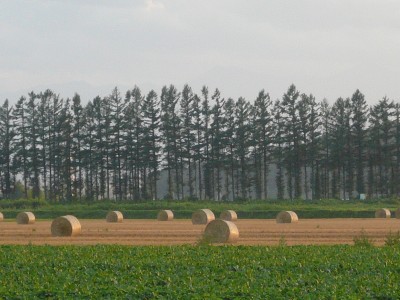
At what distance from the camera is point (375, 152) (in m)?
110

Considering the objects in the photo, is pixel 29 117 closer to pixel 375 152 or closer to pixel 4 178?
pixel 4 178

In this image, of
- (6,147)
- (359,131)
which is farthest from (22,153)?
(359,131)

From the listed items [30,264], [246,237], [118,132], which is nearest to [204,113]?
[118,132]

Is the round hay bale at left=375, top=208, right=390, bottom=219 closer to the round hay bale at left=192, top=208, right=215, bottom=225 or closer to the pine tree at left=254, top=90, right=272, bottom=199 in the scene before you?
the round hay bale at left=192, top=208, right=215, bottom=225

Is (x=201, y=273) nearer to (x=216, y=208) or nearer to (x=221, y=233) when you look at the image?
(x=221, y=233)

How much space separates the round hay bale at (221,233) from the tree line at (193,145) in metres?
74.0

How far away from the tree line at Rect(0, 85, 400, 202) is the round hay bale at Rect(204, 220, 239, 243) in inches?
2914

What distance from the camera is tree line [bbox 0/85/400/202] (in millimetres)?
109562

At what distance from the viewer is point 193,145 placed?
370 ft

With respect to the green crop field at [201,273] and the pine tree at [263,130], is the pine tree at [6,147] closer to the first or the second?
the pine tree at [263,130]

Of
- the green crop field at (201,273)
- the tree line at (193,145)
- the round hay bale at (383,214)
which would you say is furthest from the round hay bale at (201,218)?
the tree line at (193,145)

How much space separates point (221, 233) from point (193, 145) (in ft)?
260

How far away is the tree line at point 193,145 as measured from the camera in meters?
110

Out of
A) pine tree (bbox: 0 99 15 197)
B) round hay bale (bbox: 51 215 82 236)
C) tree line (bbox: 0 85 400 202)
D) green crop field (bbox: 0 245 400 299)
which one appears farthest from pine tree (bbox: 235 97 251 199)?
green crop field (bbox: 0 245 400 299)
